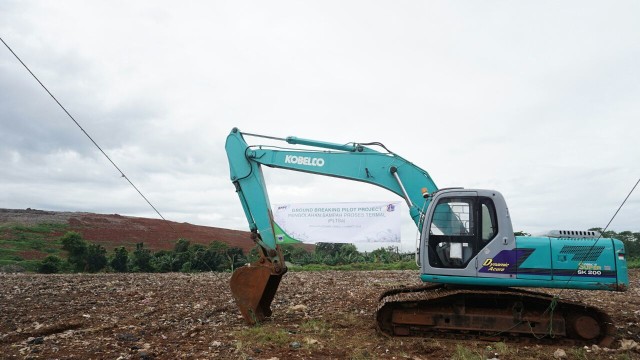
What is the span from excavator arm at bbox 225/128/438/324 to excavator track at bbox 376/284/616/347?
1.39 m

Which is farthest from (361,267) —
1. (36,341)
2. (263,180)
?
(36,341)

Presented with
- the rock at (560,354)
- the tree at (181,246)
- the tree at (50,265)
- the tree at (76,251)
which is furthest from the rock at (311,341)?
the tree at (50,265)

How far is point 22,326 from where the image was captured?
26.3ft

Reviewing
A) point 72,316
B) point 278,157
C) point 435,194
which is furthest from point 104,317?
point 435,194

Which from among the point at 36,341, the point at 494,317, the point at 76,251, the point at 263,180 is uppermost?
the point at 263,180

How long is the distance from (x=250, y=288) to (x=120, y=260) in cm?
1463

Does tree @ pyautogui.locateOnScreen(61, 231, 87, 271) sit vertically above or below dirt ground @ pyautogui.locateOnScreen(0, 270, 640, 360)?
above

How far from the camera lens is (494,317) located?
7.38 meters

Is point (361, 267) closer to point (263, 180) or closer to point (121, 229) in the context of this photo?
point (263, 180)

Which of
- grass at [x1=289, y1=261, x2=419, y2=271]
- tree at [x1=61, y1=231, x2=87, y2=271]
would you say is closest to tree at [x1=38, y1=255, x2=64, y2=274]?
tree at [x1=61, y1=231, x2=87, y2=271]

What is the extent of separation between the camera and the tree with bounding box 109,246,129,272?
67.8 ft

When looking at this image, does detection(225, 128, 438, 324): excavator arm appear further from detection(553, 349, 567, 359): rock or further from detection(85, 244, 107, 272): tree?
detection(85, 244, 107, 272): tree

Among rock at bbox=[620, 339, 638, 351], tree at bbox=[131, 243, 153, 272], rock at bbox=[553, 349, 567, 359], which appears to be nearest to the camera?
rock at bbox=[553, 349, 567, 359]

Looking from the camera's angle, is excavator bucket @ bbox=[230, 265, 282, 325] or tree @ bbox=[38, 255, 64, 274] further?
tree @ bbox=[38, 255, 64, 274]
